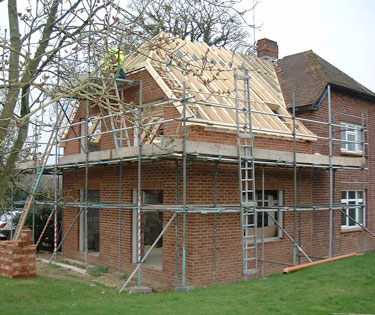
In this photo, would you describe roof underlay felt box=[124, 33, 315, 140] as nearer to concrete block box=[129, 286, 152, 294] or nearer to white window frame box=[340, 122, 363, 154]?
white window frame box=[340, 122, 363, 154]

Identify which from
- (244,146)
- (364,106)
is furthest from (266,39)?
(244,146)

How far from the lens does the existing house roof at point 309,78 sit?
1568 centimetres

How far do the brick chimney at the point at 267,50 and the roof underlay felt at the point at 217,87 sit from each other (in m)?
2.14

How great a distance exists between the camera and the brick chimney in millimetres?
19156

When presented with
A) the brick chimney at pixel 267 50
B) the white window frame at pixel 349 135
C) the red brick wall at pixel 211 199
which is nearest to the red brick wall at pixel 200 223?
the red brick wall at pixel 211 199

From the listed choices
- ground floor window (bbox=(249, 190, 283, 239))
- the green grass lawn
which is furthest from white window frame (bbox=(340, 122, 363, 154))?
the green grass lawn

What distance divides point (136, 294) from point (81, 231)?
574 cm

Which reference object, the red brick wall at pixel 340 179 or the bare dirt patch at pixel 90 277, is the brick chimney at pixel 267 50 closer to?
the red brick wall at pixel 340 179

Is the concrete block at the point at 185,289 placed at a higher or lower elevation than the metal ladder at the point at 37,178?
lower

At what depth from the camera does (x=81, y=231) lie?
1550 cm

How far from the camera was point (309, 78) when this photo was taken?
1642 cm

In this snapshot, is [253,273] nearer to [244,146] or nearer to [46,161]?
[244,146]

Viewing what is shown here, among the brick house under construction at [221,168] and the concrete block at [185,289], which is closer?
the concrete block at [185,289]

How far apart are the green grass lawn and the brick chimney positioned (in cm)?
990
